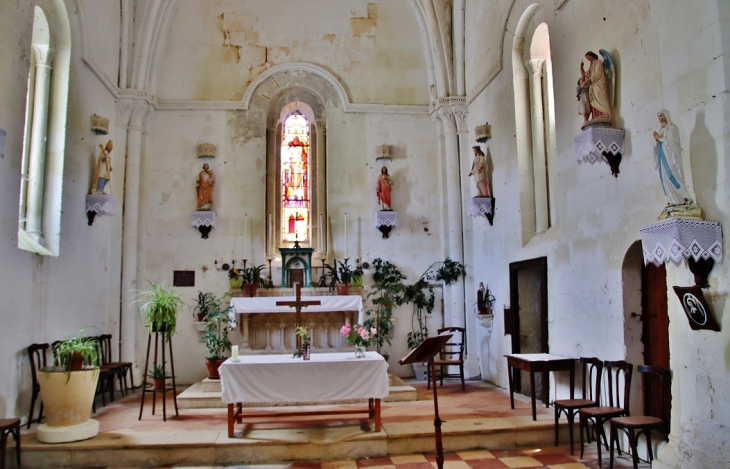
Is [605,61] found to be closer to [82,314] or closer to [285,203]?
[285,203]

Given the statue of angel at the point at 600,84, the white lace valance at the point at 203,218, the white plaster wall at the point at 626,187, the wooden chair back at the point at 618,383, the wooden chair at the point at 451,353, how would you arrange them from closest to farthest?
the white plaster wall at the point at 626,187 < the wooden chair back at the point at 618,383 < the statue of angel at the point at 600,84 < the wooden chair at the point at 451,353 < the white lace valance at the point at 203,218

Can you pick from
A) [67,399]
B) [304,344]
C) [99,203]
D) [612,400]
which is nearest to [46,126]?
[99,203]

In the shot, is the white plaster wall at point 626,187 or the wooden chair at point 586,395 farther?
the wooden chair at point 586,395

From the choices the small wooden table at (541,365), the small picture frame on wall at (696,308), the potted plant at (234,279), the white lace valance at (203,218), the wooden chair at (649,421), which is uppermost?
the white lace valance at (203,218)

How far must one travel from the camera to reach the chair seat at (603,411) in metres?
5.46

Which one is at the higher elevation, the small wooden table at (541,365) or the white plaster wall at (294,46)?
the white plaster wall at (294,46)

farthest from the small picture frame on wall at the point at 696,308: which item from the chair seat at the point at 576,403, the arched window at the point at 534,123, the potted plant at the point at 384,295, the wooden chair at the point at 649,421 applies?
the potted plant at the point at 384,295

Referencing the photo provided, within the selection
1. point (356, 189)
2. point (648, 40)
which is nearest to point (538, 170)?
point (648, 40)

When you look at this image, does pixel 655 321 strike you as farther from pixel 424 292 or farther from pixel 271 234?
pixel 271 234

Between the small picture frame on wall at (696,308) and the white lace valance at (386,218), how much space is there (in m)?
6.41

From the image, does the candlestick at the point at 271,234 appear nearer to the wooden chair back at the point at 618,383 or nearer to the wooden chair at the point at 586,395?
the wooden chair at the point at 586,395

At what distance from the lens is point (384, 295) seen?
35.3 ft

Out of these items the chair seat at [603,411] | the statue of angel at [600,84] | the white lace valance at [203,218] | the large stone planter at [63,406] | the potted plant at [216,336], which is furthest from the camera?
the white lace valance at [203,218]

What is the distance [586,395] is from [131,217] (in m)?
7.73
